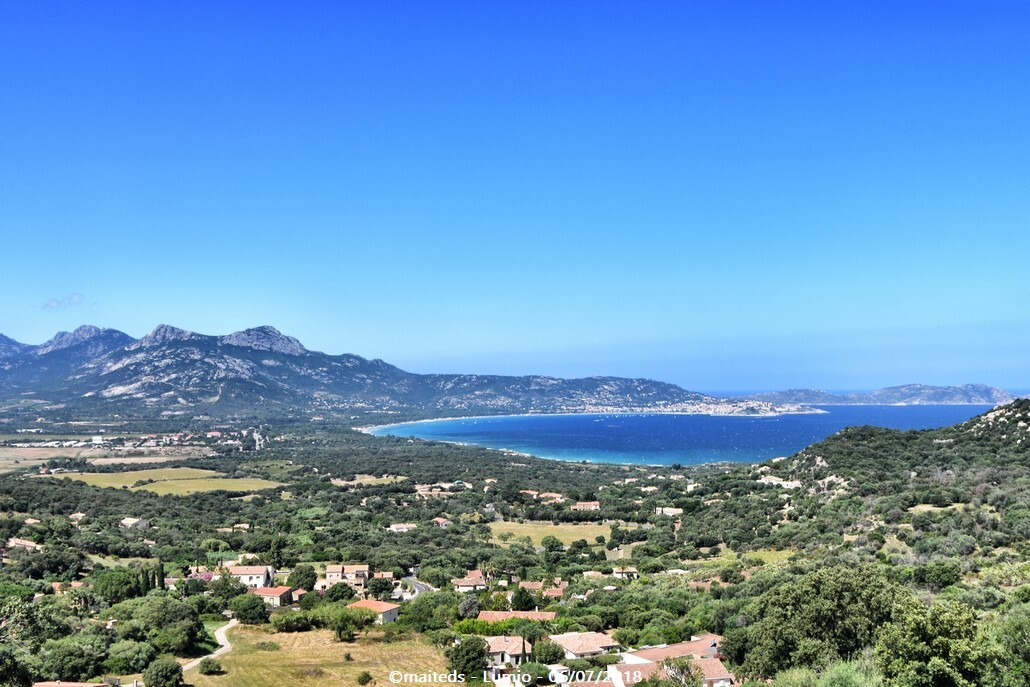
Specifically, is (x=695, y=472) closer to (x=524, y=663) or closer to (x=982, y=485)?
(x=982, y=485)

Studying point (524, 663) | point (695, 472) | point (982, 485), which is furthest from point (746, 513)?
point (695, 472)

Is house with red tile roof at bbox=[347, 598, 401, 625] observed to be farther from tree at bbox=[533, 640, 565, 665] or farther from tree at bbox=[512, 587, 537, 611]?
tree at bbox=[533, 640, 565, 665]

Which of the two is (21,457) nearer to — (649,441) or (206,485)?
(206,485)

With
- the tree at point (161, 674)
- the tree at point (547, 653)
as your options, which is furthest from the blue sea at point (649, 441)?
the tree at point (161, 674)

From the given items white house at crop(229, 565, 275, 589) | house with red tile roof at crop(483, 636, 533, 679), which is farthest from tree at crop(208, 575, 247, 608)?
house with red tile roof at crop(483, 636, 533, 679)

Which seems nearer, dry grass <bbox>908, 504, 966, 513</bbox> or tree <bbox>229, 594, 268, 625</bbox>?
tree <bbox>229, 594, 268, 625</bbox>

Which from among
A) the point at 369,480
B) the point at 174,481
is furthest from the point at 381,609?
the point at 174,481
